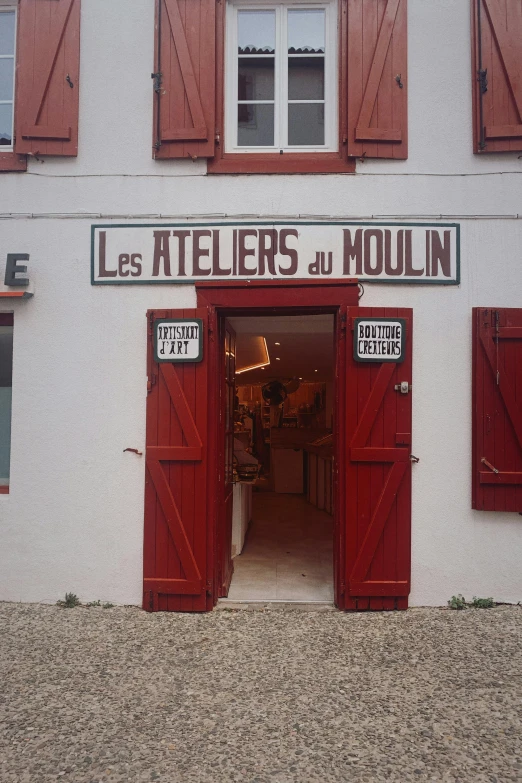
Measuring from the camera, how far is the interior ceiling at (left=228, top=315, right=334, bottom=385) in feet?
19.4

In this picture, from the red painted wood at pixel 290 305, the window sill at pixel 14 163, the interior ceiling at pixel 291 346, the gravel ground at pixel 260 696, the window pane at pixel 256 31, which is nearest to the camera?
the gravel ground at pixel 260 696

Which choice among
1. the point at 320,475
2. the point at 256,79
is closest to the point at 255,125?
the point at 256,79

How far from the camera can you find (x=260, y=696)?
3467mm

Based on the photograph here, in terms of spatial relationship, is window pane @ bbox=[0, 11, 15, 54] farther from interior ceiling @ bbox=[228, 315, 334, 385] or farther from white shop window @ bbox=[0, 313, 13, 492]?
interior ceiling @ bbox=[228, 315, 334, 385]

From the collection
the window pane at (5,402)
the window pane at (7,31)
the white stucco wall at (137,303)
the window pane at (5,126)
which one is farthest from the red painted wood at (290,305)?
the window pane at (7,31)

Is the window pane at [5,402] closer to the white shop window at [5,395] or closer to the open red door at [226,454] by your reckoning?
the white shop window at [5,395]

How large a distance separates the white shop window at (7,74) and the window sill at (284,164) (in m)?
2.11

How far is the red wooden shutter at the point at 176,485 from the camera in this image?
4758 millimetres

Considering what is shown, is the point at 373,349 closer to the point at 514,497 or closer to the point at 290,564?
the point at 514,497

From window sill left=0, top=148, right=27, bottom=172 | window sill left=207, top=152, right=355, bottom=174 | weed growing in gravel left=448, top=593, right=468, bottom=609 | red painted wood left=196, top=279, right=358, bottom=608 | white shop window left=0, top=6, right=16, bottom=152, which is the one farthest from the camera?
white shop window left=0, top=6, right=16, bottom=152

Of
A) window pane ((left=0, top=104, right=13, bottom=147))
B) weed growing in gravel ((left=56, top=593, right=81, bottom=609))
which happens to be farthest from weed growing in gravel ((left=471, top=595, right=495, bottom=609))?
window pane ((left=0, top=104, right=13, bottom=147))

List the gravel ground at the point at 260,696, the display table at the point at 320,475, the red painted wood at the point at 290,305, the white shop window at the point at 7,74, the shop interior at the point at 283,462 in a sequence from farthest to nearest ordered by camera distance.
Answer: the display table at the point at 320,475, the shop interior at the point at 283,462, the white shop window at the point at 7,74, the red painted wood at the point at 290,305, the gravel ground at the point at 260,696

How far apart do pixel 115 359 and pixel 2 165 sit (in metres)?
2.16

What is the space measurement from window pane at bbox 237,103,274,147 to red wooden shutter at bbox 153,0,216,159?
0.34m
